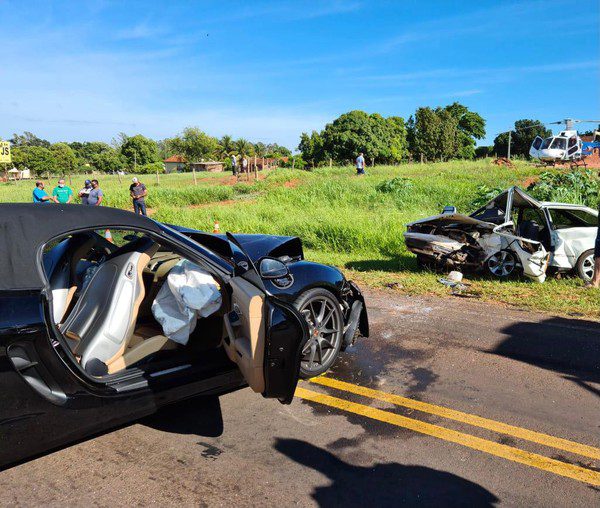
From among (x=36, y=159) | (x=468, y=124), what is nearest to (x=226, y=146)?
(x=36, y=159)

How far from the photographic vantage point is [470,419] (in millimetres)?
3359

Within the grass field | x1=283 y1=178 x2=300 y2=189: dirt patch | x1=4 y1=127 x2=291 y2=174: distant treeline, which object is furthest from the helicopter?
x1=4 y1=127 x2=291 y2=174: distant treeline

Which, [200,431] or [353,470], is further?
[200,431]

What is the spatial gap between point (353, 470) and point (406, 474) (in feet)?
1.01

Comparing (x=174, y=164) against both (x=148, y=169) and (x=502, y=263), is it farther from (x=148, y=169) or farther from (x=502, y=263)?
(x=502, y=263)

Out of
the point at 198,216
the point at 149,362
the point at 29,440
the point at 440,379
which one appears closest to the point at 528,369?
the point at 440,379

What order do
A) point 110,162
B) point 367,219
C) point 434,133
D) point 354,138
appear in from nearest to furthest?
point 367,219, point 354,138, point 434,133, point 110,162

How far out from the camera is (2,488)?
2666mm

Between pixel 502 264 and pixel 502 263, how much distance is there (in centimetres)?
2

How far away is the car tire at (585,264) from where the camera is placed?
7672 mm

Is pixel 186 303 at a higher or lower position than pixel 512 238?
higher

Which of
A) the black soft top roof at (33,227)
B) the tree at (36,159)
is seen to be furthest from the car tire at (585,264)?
the tree at (36,159)

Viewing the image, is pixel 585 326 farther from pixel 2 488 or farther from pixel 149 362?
pixel 2 488

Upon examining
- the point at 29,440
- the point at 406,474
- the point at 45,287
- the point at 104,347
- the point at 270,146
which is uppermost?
the point at 270,146
